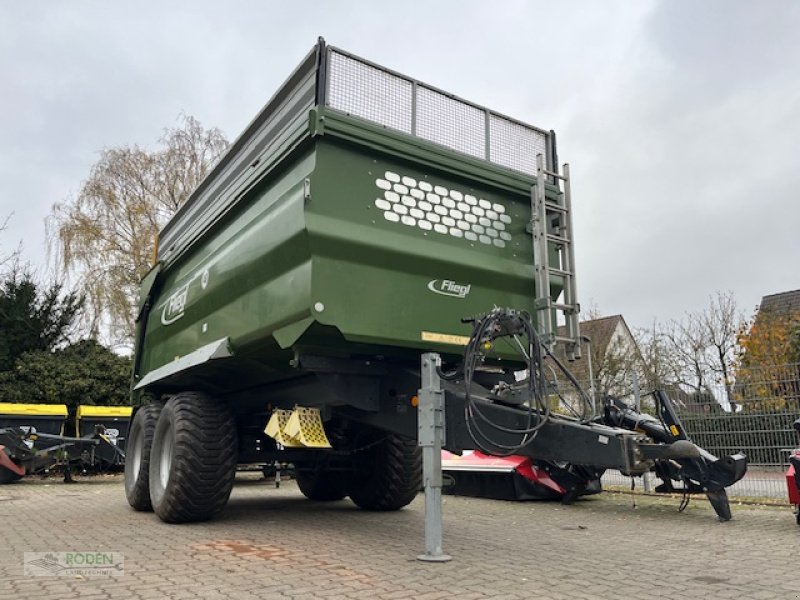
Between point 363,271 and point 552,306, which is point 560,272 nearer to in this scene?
point 552,306

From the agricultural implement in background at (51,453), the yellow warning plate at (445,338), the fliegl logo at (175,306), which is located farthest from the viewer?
the agricultural implement in background at (51,453)

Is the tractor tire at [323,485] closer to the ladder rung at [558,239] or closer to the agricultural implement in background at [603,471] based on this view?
the agricultural implement in background at [603,471]

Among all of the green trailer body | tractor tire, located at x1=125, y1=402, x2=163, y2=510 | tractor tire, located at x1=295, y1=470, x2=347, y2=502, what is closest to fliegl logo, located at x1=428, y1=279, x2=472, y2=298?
the green trailer body

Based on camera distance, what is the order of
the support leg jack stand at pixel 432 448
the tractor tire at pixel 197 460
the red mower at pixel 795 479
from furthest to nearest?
the red mower at pixel 795 479, the tractor tire at pixel 197 460, the support leg jack stand at pixel 432 448

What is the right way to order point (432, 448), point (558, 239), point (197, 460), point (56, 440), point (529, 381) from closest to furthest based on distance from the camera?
point (432, 448)
point (529, 381)
point (558, 239)
point (197, 460)
point (56, 440)

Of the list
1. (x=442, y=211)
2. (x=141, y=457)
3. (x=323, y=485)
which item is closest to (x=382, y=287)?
(x=442, y=211)

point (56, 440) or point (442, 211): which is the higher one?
point (442, 211)

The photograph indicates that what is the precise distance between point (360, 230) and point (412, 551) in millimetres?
2461

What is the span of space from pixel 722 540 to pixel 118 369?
15.3 metres

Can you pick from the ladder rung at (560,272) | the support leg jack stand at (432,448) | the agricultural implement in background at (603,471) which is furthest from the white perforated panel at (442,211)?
the agricultural implement in background at (603,471)

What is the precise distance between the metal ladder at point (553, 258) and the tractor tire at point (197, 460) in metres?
3.26

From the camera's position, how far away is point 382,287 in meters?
4.91

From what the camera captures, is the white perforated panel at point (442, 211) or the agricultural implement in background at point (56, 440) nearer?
the white perforated panel at point (442, 211)

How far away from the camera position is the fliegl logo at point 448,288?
5156 mm
